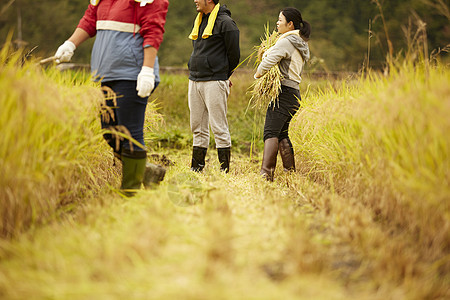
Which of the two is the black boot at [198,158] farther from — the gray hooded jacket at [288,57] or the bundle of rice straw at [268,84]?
the gray hooded jacket at [288,57]

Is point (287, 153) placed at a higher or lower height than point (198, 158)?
higher

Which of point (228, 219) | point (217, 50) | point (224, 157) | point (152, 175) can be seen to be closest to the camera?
point (228, 219)

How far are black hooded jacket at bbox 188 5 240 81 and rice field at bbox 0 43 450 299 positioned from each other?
115 centimetres

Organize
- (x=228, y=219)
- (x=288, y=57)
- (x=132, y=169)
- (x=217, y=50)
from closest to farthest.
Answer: (x=228, y=219)
(x=132, y=169)
(x=288, y=57)
(x=217, y=50)

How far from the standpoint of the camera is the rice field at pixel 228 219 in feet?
4.55

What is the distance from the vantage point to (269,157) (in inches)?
125

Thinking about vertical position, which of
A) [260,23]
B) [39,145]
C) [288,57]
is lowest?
[39,145]

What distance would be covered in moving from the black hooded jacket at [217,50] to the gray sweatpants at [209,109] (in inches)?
3.1

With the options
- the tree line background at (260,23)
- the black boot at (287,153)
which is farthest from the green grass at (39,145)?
the tree line background at (260,23)

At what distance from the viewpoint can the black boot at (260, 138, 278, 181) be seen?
3148mm

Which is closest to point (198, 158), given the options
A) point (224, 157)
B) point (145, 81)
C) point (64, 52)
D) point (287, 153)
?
point (224, 157)

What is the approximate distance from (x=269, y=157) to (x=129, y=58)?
149 centimetres

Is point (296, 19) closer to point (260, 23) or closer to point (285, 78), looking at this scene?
point (285, 78)

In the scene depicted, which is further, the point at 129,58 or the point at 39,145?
the point at 129,58
